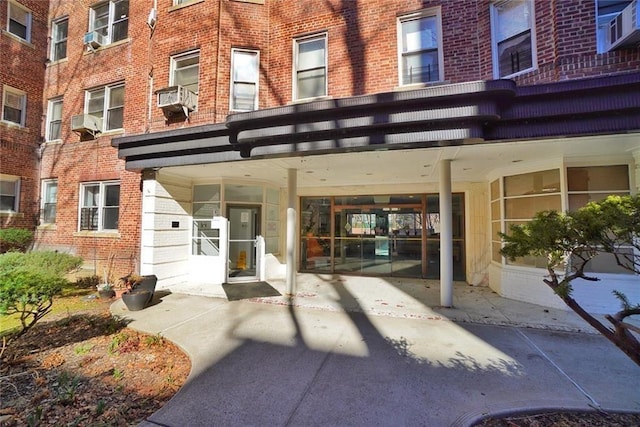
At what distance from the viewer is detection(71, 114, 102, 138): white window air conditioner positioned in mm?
9734

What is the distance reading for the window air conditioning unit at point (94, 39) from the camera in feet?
33.4

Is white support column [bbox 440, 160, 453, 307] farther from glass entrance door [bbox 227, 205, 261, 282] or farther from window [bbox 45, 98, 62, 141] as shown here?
window [bbox 45, 98, 62, 141]

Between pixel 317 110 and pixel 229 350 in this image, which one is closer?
pixel 229 350

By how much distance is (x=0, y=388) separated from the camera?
352cm

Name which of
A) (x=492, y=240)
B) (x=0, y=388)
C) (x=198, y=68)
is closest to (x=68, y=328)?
(x=0, y=388)

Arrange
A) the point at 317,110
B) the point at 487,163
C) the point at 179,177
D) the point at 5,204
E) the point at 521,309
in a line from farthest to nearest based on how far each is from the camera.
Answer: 1. the point at 5,204
2. the point at 179,177
3. the point at 487,163
4. the point at 521,309
5. the point at 317,110

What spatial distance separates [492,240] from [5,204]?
52.7 feet

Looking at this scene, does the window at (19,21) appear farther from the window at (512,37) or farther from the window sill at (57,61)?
the window at (512,37)

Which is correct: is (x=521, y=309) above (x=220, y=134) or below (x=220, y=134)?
below

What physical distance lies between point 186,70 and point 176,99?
138cm

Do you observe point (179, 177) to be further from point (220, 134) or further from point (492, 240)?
point (492, 240)

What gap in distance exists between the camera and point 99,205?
9.56m

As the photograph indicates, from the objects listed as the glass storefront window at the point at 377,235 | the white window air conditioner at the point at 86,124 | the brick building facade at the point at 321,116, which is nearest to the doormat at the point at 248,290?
the brick building facade at the point at 321,116

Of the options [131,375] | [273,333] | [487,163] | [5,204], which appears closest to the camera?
[131,375]
